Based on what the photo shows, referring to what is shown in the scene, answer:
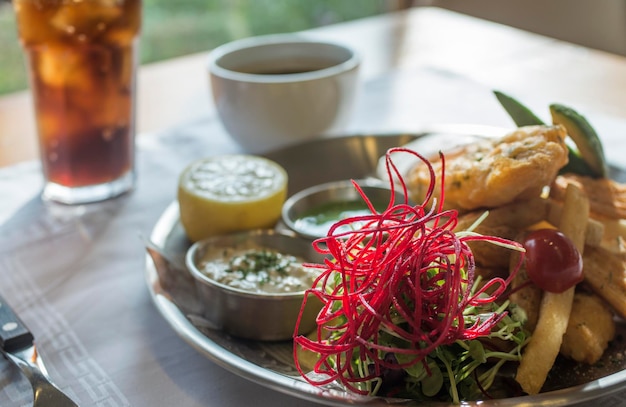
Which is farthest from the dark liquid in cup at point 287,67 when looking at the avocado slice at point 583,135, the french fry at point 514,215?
the french fry at point 514,215

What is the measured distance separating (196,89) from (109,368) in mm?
1676

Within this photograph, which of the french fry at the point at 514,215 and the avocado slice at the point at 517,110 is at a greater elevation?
the avocado slice at the point at 517,110

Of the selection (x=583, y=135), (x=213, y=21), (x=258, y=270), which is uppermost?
(x=583, y=135)

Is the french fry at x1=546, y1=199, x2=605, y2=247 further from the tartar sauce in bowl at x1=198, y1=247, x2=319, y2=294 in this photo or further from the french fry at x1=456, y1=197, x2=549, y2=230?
the tartar sauce in bowl at x1=198, y1=247, x2=319, y2=294

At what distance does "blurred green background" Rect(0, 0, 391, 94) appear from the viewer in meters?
5.76

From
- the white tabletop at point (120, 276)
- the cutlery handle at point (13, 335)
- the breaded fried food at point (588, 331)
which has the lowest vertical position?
the white tabletop at point (120, 276)

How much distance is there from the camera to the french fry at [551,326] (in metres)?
1.21

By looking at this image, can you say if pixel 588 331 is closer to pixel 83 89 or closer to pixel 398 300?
pixel 398 300

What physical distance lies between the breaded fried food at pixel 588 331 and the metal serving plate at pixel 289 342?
0.07ft

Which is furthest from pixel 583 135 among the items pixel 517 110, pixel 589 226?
pixel 589 226

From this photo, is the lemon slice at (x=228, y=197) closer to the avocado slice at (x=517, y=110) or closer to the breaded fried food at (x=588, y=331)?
the avocado slice at (x=517, y=110)

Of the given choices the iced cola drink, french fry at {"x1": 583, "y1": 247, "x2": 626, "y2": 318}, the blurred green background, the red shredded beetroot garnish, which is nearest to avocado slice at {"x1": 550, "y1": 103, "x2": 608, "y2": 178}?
french fry at {"x1": 583, "y1": 247, "x2": 626, "y2": 318}

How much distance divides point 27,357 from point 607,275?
1041mm

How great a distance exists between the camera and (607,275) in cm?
139
